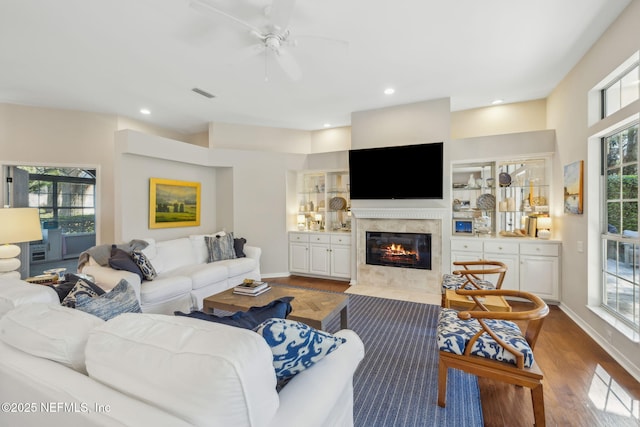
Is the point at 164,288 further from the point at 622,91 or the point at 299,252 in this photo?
the point at 622,91

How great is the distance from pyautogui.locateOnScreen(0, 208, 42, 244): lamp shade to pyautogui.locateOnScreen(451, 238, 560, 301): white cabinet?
18.1 ft

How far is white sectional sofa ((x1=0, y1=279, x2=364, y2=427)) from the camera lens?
0.75m

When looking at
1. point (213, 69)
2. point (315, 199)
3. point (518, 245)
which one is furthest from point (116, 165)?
point (518, 245)

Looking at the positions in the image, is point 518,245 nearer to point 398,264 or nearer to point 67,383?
point 398,264

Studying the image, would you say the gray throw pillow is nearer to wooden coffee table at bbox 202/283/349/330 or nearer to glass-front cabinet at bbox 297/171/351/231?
wooden coffee table at bbox 202/283/349/330

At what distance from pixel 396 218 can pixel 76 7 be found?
14.4 ft

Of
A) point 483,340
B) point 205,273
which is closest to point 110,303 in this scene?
point 483,340

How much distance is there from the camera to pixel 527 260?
3.89m

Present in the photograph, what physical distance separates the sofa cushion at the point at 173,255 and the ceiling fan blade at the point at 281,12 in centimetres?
333

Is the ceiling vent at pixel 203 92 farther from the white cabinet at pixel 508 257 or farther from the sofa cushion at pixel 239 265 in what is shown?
the white cabinet at pixel 508 257

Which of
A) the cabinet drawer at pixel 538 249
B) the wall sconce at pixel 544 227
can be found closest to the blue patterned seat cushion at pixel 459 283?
the cabinet drawer at pixel 538 249

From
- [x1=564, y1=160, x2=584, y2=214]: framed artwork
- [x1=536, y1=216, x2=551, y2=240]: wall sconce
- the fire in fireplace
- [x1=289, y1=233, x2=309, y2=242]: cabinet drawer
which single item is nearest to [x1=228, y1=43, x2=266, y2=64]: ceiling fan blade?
the fire in fireplace

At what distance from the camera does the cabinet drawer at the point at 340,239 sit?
5.05 m

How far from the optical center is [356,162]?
4.74m
